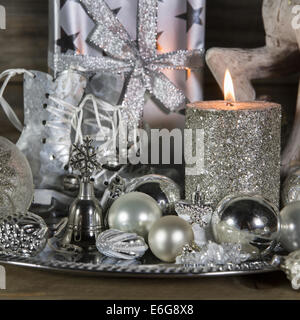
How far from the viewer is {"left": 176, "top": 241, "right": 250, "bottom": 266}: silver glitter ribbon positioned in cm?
61

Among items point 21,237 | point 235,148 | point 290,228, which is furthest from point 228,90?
point 21,237

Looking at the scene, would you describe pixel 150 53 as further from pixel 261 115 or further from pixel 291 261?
pixel 291 261

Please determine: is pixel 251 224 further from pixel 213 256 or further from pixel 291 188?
pixel 291 188

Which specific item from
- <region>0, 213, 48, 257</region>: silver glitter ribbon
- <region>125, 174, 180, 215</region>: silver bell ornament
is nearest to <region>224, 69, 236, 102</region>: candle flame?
<region>125, 174, 180, 215</region>: silver bell ornament

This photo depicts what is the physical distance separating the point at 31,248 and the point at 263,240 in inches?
9.0

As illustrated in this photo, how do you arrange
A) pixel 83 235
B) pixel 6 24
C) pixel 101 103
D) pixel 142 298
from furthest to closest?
pixel 6 24, pixel 101 103, pixel 83 235, pixel 142 298

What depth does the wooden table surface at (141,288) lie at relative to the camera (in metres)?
0.58

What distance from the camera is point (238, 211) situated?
0.63 meters

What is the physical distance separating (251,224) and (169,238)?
0.26ft

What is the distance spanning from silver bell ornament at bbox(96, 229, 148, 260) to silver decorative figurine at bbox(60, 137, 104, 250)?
4 cm

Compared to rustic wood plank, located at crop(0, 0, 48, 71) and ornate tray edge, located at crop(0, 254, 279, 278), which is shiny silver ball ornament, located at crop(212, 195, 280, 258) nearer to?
ornate tray edge, located at crop(0, 254, 279, 278)

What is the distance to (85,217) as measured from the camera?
2.22 ft

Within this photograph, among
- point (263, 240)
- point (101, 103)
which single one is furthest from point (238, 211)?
point (101, 103)

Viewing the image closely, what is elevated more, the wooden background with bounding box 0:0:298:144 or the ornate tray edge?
the wooden background with bounding box 0:0:298:144
